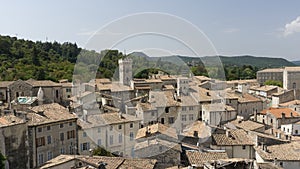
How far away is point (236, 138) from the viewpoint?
16.3 meters

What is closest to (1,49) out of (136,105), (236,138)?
(136,105)

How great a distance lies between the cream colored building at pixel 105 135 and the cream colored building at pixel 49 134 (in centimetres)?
58

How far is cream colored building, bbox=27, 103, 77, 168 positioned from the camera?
47.9 ft

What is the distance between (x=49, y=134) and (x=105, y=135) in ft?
9.01

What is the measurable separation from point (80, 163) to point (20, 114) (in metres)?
5.02

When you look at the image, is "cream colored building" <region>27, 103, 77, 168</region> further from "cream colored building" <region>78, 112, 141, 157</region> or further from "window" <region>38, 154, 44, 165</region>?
"cream colored building" <region>78, 112, 141, 157</region>

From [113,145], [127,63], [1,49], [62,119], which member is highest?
[1,49]

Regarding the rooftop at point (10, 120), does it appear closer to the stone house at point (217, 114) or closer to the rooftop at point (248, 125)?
the stone house at point (217, 114)

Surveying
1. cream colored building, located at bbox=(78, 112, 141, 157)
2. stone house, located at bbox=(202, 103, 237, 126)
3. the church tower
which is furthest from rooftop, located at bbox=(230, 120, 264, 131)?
the church tower

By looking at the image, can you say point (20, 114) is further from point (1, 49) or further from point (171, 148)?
point (1, 49)

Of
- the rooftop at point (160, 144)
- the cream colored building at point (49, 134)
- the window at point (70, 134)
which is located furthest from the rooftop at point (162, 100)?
the rooftop at point (160, 144)

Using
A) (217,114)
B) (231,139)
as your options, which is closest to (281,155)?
(231,139)

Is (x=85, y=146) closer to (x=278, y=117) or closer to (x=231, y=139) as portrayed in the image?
(x=231, y=139)

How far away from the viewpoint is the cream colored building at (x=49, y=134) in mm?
14609
